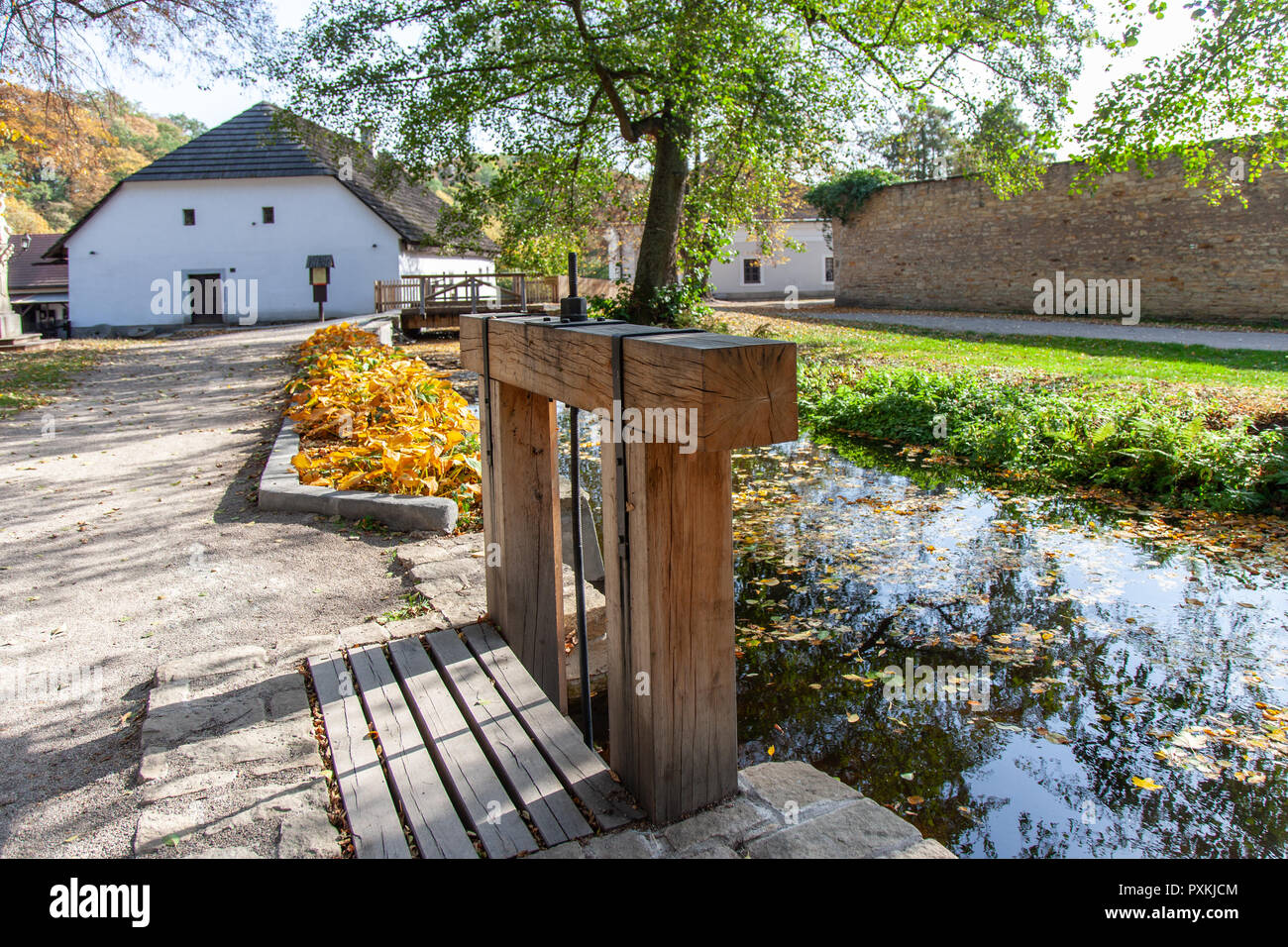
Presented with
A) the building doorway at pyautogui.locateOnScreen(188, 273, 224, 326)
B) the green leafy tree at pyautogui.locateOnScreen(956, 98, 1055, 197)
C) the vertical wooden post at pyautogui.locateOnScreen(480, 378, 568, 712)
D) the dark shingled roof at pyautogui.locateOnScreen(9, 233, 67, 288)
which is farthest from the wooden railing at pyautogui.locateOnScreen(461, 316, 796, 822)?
the dark shingled roof at pyautogui.locateOnScreen(9, 233, 67, 288)

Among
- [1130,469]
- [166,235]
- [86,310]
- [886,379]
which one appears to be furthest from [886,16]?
[86,310]

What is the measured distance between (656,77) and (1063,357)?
7.89 metres

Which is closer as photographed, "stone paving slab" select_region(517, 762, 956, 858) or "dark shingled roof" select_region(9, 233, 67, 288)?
"stone paving slab" select_region(517, 762, 956, 858)

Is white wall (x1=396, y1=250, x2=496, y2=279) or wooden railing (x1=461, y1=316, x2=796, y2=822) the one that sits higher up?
white wall (x1=396, y1=250, x2=496, y2=279)

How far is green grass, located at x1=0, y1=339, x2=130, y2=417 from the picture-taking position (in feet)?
39.2

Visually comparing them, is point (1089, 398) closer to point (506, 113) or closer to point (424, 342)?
point (506, 113)

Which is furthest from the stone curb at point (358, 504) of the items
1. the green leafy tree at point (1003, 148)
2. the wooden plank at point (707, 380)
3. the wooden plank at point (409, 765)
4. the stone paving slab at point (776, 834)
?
the green leafy tree at point (1003, 148)

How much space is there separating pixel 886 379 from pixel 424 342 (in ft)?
43.3

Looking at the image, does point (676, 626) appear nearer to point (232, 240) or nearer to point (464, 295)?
point (464, 295)

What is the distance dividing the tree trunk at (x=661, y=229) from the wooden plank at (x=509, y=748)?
45.5ft

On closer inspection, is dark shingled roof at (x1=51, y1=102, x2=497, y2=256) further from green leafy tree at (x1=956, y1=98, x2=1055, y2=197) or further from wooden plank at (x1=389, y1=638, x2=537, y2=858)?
wooden plank at (x1=389, y1=638, x2=537, y2=858)

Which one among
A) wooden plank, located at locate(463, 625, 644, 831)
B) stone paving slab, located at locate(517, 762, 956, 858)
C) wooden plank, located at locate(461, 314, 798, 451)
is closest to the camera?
wooden plank, located at locate(461, 314, 798, 451)

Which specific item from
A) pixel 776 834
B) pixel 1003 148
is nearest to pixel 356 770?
pixel 776 834

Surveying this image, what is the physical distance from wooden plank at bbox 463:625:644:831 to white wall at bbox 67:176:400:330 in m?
29.6
